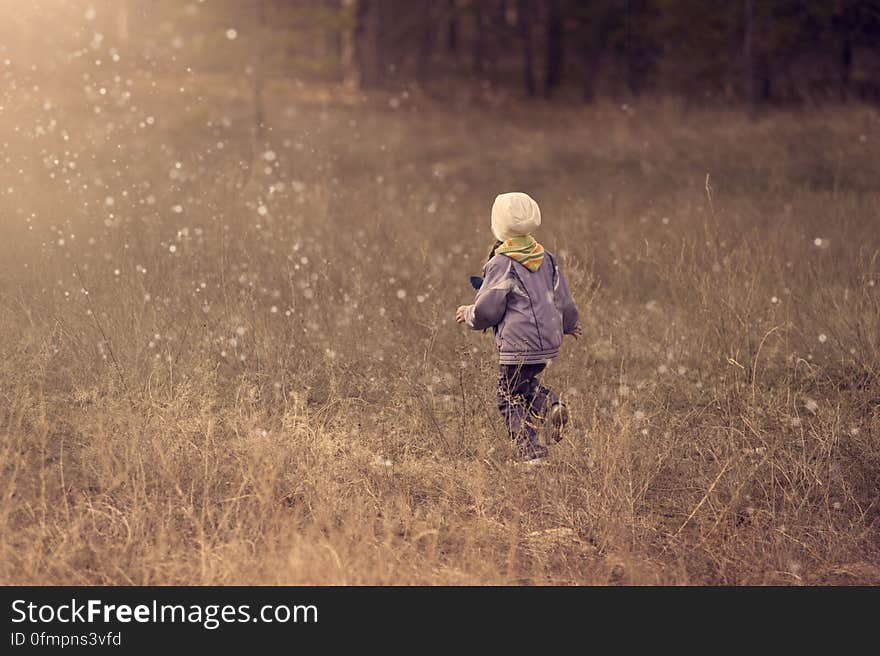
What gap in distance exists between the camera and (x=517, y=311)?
4.52 meters

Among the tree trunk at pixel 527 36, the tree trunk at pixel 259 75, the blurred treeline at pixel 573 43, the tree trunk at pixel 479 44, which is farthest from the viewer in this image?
the tree trunk at pixel 479 44

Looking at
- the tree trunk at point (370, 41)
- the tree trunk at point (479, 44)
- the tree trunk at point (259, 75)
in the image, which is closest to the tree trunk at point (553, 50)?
the tree trunk at point (479, 44)

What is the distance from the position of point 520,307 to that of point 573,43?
94.8 feet

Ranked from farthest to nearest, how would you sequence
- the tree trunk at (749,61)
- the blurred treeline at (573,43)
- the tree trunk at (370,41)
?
the tree trunk at (370,41) < the tree trunk at (749,61) < the blurred treeline at (573,43)

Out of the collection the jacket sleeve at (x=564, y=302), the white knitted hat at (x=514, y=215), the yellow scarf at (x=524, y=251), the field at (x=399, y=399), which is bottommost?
the field at (x=399, y=399)

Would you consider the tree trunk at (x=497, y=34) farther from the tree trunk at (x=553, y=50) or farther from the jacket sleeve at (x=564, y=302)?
the jacket sleeve at (x=564, y=302)

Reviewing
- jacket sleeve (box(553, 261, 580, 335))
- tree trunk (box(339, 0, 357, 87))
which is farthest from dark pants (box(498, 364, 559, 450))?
tree trunk (box(339, 0, 357, 87))

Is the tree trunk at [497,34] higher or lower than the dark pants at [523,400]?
higher

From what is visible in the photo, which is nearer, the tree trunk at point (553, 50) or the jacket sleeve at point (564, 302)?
the jacket sleeve at point (564, 302)

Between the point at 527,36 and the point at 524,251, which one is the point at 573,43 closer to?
the point at 527,36

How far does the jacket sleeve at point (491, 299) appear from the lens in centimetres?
442

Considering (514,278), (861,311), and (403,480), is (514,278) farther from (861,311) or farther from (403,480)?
(861,311)

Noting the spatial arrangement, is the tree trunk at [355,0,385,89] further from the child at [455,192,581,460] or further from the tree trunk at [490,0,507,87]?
the child at [455,192,581,460]

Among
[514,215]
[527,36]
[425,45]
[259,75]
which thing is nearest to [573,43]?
[527,36]
